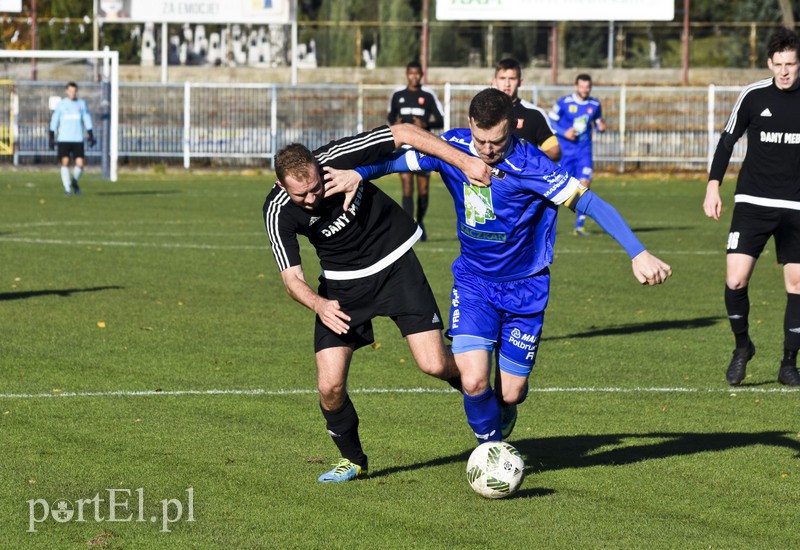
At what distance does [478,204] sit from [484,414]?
113cm

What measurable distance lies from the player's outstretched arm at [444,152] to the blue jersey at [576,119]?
1459 cm

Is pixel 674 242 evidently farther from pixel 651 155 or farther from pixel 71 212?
pixel 651 155

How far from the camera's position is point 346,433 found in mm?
7328

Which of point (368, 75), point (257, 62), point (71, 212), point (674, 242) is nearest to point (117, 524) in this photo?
point (674, 242)

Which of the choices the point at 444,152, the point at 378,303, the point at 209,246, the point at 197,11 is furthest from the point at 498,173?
the point at 197,11

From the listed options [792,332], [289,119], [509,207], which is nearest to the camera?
[509,207]

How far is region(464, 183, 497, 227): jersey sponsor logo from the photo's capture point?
7.29m

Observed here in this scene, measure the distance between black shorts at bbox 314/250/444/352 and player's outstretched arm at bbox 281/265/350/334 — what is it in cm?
23

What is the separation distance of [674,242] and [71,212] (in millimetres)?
11064

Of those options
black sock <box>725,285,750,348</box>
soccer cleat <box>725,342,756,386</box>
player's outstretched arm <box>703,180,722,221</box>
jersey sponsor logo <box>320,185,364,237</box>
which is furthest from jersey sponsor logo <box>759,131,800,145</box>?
jersey sponsor logo <box>320,185,364,237</box>

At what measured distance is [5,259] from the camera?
17672mm

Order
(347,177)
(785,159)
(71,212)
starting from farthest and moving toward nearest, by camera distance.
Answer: (71,212) → (785,159) → (347,177)

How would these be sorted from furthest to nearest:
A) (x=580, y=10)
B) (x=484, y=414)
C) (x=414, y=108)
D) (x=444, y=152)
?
(x=580, y=10), (x=414, y=108), (x=484, y=414), (x=444, y=152)

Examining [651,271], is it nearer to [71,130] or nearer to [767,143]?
[767,143]
